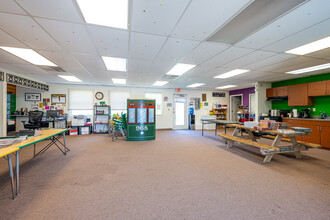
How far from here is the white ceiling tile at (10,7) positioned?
5.53 feet

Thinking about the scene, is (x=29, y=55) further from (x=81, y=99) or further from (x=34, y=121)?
(x=81, y=99)

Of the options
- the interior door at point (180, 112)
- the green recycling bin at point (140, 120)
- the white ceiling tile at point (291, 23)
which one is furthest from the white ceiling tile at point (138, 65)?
the interior door at point (180, 112)

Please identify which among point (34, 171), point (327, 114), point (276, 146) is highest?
point (327, 114)

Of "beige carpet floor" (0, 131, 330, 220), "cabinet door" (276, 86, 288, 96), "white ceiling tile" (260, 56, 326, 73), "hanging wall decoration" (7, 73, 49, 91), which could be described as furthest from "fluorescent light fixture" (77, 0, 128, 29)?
"cabinet door" (276, 86, 288, 96)

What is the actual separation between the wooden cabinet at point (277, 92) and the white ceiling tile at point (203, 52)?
4.74 m

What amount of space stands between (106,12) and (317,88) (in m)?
7.00

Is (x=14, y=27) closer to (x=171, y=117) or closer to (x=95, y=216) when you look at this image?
(x=95, y=216)

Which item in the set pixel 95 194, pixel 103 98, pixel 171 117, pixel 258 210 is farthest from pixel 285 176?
pixel 103 98

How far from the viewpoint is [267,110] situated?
6.65 metres

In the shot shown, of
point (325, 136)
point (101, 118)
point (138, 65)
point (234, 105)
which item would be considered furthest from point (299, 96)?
point (101, 118)

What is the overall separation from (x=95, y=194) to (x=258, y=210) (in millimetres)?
2240

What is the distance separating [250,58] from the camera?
353cm

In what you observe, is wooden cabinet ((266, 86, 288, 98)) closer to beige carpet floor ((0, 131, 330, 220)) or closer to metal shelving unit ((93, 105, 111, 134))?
beige carpet floor ((0, 131, 330, 220))

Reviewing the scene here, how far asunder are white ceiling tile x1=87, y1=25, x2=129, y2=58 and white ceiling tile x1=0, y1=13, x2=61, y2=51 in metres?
0.83
